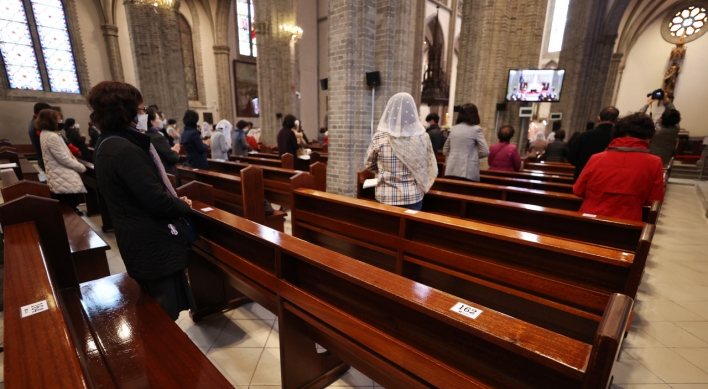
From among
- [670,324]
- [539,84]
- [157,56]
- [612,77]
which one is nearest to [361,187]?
[670,324]

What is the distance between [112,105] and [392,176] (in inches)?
81.9

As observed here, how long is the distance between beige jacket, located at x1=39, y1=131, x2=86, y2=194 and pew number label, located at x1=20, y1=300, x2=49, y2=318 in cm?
365

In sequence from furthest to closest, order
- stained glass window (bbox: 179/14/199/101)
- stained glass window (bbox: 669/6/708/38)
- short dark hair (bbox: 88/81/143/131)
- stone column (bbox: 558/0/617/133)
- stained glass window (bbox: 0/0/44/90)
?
stained glass window (bbox: 669/6/708/38) < stained glass window (bbox: 179/14/199/101) < stained glass window (bbox: 0/0/44/90) < stone column (bbox: 558/0/617/133) < short dark hair (bbox: 88/81/143/131)

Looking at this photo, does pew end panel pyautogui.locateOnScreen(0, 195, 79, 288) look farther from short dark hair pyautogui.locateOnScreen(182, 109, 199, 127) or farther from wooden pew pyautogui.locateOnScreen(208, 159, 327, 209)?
short dark hair pyautogui.locateOnScreen(182, 109, 199, 127)

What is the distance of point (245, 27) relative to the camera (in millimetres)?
16375

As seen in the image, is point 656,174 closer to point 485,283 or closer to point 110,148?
point 485,283

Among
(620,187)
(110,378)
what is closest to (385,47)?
(620,187)

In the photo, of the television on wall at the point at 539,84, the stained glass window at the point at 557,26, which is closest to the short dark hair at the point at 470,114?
the television on wall at the point at 539,84

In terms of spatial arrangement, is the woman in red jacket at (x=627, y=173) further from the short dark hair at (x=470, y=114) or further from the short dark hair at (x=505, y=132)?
the short dark hair at (x=505, y=132)

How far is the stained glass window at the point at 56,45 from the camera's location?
12.0 meters

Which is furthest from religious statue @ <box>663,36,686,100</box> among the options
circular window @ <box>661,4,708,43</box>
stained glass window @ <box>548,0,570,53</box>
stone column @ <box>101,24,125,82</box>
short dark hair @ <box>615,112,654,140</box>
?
stone column @ <box>101,24,125,82</box>

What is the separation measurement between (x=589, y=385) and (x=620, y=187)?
2331 mm

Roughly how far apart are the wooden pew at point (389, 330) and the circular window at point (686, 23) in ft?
76.5

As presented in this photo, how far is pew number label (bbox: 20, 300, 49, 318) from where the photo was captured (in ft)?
3.38
